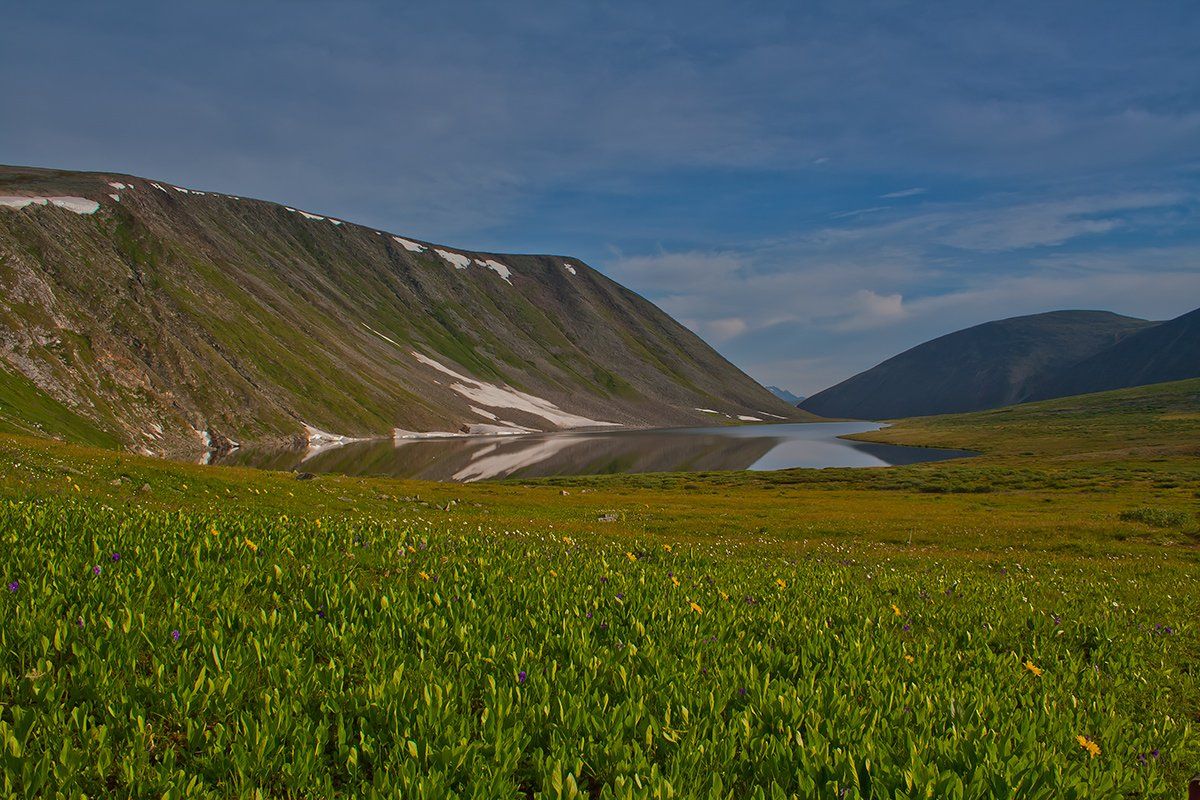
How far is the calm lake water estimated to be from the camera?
367 feet

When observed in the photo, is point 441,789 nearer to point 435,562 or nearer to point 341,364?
point 435,562

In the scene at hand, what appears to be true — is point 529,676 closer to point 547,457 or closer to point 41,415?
point 41,415

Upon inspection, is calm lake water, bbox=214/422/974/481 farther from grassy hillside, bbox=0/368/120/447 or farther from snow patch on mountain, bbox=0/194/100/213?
snow patch on mountain, bbox=0/194/100/213

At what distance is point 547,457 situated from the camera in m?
150

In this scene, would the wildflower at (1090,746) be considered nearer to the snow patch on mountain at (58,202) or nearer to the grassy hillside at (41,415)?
the grassy hillside at (41,415)

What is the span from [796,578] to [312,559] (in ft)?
25.0

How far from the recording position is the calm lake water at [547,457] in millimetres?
111812

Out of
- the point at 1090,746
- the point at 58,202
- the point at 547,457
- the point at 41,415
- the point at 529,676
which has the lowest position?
the point at 547,457

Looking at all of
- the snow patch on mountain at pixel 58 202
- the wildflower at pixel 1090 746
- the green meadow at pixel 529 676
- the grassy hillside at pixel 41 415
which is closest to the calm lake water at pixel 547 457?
the grassy hillside at pixel 41 415

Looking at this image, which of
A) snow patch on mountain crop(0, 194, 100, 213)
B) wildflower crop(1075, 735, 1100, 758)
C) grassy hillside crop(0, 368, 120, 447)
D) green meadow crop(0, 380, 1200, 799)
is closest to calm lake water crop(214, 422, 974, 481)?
grassy hillside crop(0, 368, 120, 447)

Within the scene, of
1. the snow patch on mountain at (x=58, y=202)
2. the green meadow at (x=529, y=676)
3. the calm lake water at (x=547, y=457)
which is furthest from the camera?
the snow patch on mountain at (x=58, y=202)

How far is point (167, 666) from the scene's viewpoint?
457cm

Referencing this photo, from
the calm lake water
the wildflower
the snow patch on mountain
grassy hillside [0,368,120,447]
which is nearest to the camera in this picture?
the wildflower

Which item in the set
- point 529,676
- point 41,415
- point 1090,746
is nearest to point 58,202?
point 41,415
